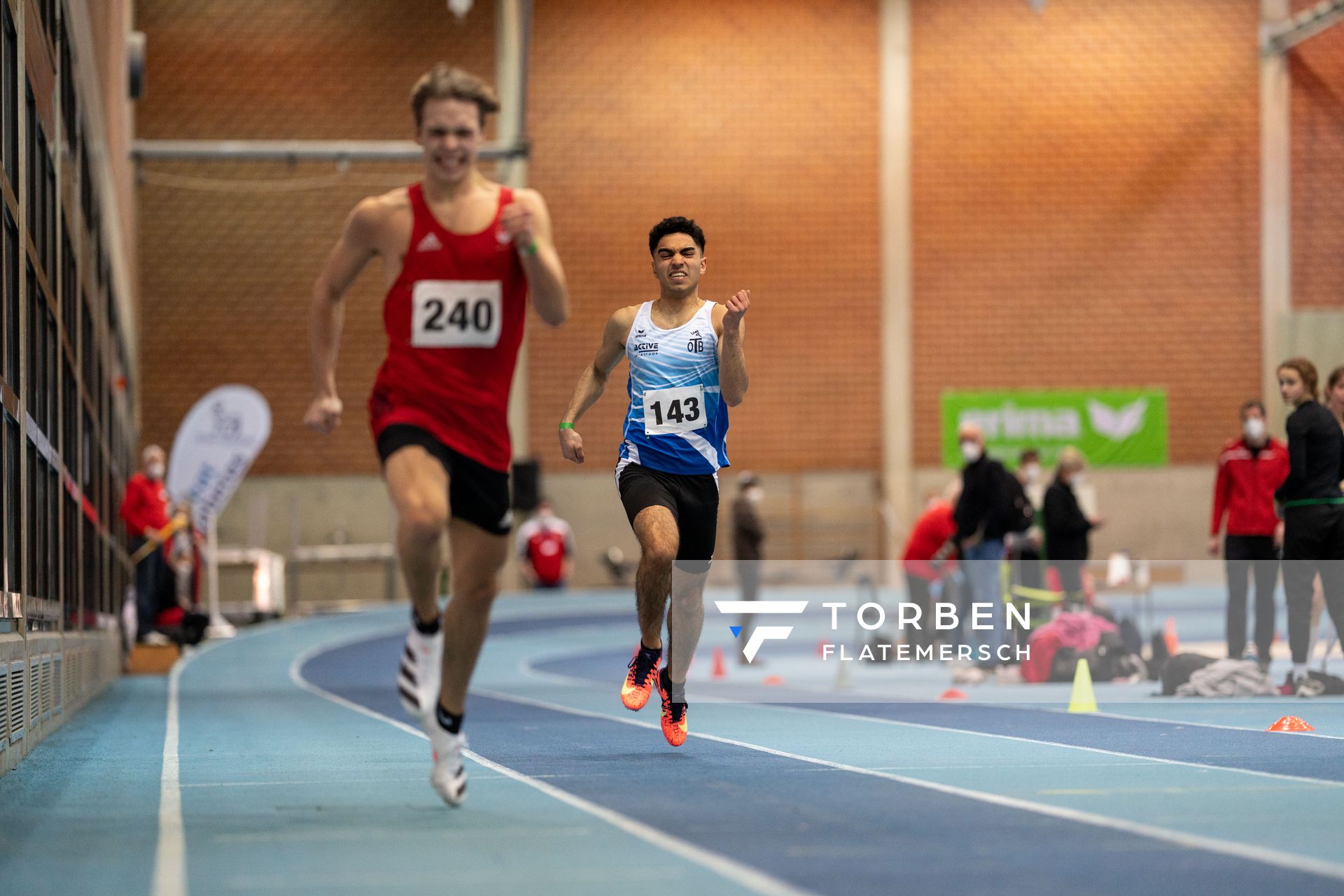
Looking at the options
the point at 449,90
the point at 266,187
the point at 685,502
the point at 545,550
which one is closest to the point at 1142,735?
the point at 685,502

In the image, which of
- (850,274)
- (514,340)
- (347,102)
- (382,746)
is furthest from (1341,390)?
(347,102)

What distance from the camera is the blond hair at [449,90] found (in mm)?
5211

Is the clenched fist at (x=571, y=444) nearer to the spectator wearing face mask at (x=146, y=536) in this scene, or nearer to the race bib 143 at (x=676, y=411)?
the race bib 143 at (x=676, y=411)

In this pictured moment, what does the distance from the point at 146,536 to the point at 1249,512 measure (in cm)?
1014

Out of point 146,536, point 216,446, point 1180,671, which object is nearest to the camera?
point 1180,671

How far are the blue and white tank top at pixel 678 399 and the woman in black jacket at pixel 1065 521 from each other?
7253 mm

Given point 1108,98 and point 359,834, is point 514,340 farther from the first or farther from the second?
point 1108,98

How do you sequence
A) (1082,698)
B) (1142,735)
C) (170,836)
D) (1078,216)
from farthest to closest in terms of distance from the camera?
(1078,216)
(1082,698)
(1142,735)
(170,836)

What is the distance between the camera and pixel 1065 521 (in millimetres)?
14031

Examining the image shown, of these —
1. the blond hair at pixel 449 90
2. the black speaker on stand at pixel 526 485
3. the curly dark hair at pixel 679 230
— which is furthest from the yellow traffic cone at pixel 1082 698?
the black speaker on stand at pixel 526 485

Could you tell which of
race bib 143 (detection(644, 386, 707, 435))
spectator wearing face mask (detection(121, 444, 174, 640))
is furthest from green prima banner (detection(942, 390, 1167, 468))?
race bib 143 (detection(644, 386, 707, 435))

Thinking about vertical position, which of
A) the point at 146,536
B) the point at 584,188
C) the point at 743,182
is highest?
the point at 743,182

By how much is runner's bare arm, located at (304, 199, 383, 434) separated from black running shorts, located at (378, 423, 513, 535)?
0.21m

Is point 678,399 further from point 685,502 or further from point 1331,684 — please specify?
point 1331,684
